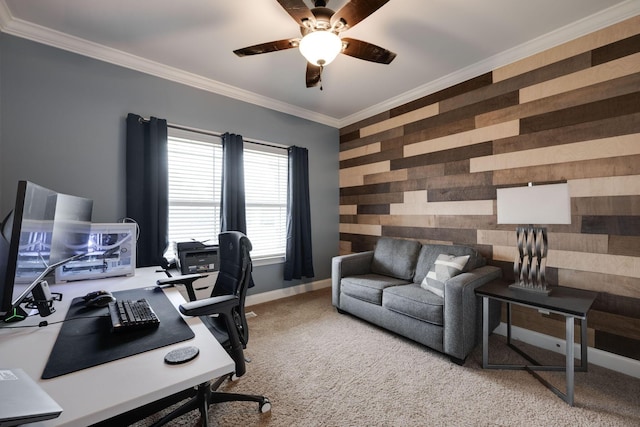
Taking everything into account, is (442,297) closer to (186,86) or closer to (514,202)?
(514,202)

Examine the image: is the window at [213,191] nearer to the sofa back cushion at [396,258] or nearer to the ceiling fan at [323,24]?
the sofa back cushion at [396,258]

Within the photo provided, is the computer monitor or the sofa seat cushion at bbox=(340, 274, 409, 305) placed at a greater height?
the computer monitor

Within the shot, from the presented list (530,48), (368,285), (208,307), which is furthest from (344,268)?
(530,48)

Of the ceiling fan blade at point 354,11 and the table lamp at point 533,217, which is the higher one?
the ceiling fan blade at point 354,11

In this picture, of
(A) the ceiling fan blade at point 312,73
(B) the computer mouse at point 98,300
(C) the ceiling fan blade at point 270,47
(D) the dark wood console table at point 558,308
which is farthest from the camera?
(A) the ceiling fan blade at point 312,73

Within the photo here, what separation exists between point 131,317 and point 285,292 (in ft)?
8.84

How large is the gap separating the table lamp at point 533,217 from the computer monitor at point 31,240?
275 cm

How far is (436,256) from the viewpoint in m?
2.91

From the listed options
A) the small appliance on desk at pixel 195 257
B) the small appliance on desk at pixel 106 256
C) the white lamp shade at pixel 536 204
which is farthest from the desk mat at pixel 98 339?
the white lamp shade at pixel 536 204

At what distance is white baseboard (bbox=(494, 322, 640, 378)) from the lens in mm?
1996

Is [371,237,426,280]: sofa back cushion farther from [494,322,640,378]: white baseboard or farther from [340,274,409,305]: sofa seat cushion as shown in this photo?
[494,322,640,378]: white baseboard

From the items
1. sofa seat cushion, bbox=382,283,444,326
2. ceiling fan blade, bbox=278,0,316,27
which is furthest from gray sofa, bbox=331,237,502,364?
ceiling fan blade, bbox=278,0,316,27

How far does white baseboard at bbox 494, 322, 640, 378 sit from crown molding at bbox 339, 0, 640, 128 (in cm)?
256

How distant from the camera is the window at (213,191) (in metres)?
2.97
